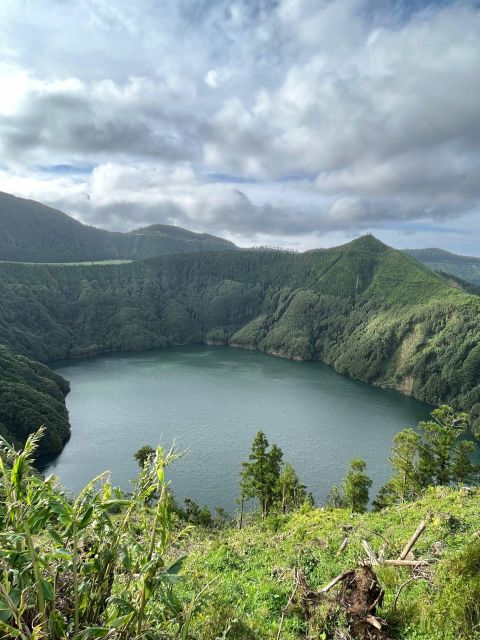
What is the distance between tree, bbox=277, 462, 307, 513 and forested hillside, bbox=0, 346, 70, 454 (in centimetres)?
4556

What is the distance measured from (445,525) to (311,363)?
171 m

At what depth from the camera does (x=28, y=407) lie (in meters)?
77.6

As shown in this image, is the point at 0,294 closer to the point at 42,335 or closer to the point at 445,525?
the point at 42,335

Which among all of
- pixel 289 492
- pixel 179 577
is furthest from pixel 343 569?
pixel 289 492

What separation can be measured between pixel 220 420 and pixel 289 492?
48.1 m

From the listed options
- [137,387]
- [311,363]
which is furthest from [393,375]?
[137,387]

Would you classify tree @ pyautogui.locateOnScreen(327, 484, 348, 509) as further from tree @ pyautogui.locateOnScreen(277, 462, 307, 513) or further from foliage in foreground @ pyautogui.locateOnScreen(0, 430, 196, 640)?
foliage in foreground @ pyautogui.locateOnScreen(0, 430, 196, 640)

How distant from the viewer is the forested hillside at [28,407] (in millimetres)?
73812

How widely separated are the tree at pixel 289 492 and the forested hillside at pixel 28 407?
4556 cm

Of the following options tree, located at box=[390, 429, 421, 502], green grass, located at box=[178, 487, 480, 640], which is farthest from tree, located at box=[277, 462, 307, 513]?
green grass, located at box=[178, 487, 480, 640]

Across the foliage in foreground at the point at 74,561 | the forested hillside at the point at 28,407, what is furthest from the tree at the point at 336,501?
the forested hillside at the point at 28,407

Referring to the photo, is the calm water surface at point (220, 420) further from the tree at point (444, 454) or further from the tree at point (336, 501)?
the tree at point (444, 454)

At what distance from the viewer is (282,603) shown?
375 inches

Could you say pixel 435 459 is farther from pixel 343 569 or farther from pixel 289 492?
pixel 343 569
